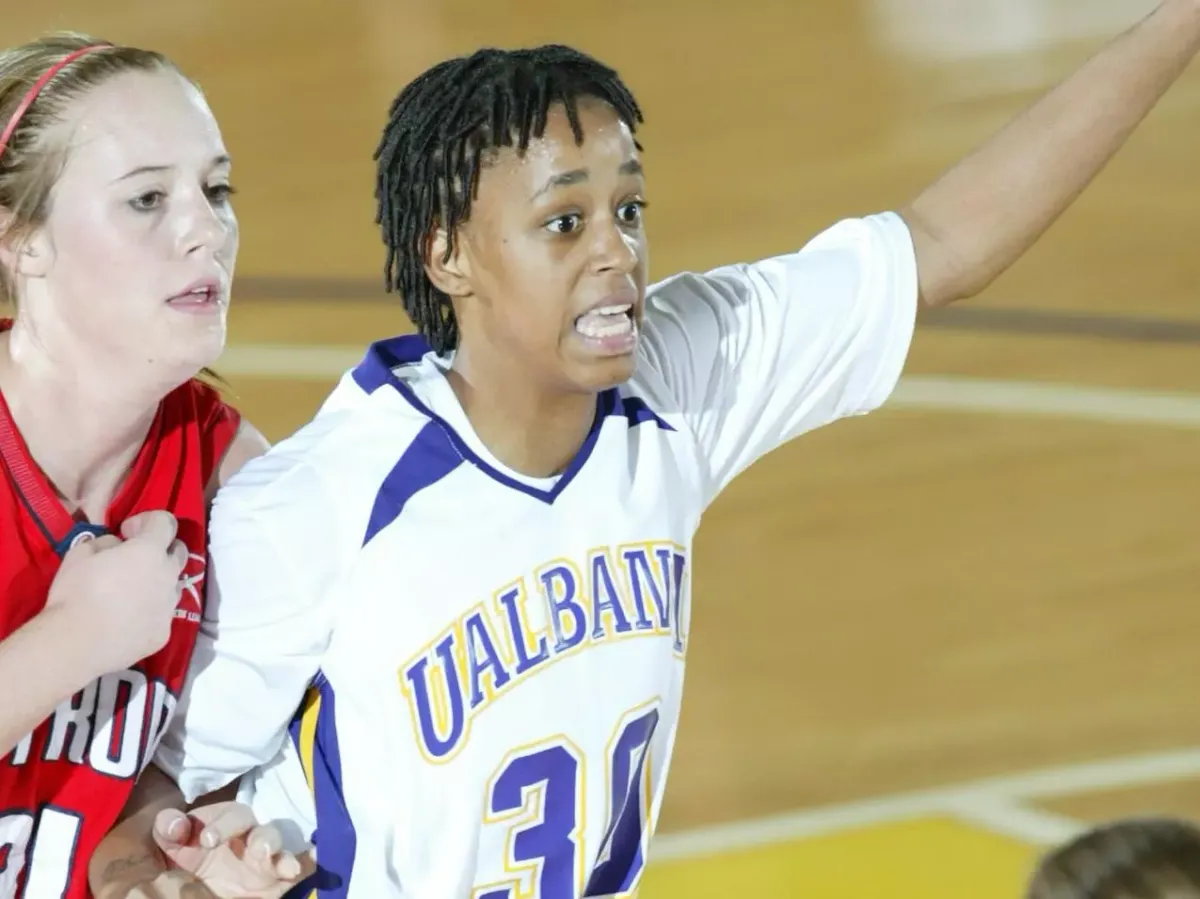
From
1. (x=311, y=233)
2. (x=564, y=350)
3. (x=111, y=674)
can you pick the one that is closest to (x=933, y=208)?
(x=564, y=350)

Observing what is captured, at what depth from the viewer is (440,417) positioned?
86.7 inches

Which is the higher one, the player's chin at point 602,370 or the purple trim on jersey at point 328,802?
the player's chin at point 602,370

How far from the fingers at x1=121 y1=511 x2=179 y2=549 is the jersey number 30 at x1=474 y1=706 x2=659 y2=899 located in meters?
0.46

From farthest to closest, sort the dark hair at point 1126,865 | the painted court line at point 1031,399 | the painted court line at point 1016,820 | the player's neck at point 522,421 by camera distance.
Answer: the painted court line at point 1031,399, the painted court line at point 1016,820, the player's neck at point 522,421, the dark hair at point 1126,865

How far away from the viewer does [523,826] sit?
220cm

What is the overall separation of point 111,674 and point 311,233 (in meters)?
4.52

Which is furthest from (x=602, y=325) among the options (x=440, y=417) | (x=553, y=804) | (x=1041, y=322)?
(x=1041, y=322)

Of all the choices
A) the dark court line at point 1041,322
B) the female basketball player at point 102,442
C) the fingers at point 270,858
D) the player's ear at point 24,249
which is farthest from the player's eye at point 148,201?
the dark court line at point 1041,322

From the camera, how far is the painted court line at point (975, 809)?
376 cm

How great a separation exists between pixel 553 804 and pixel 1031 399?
3460 mm

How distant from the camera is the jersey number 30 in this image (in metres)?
2.17

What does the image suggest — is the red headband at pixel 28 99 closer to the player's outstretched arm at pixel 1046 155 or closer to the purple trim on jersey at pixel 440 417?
the purple trim on jersey at pixel 440 417

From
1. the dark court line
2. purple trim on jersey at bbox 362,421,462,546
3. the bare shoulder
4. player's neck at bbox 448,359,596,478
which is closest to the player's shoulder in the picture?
player's neck at bbox 448,359,596,478

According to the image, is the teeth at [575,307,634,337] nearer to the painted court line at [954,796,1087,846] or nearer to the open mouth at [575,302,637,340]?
the open mouth at [575,302,637,340]
